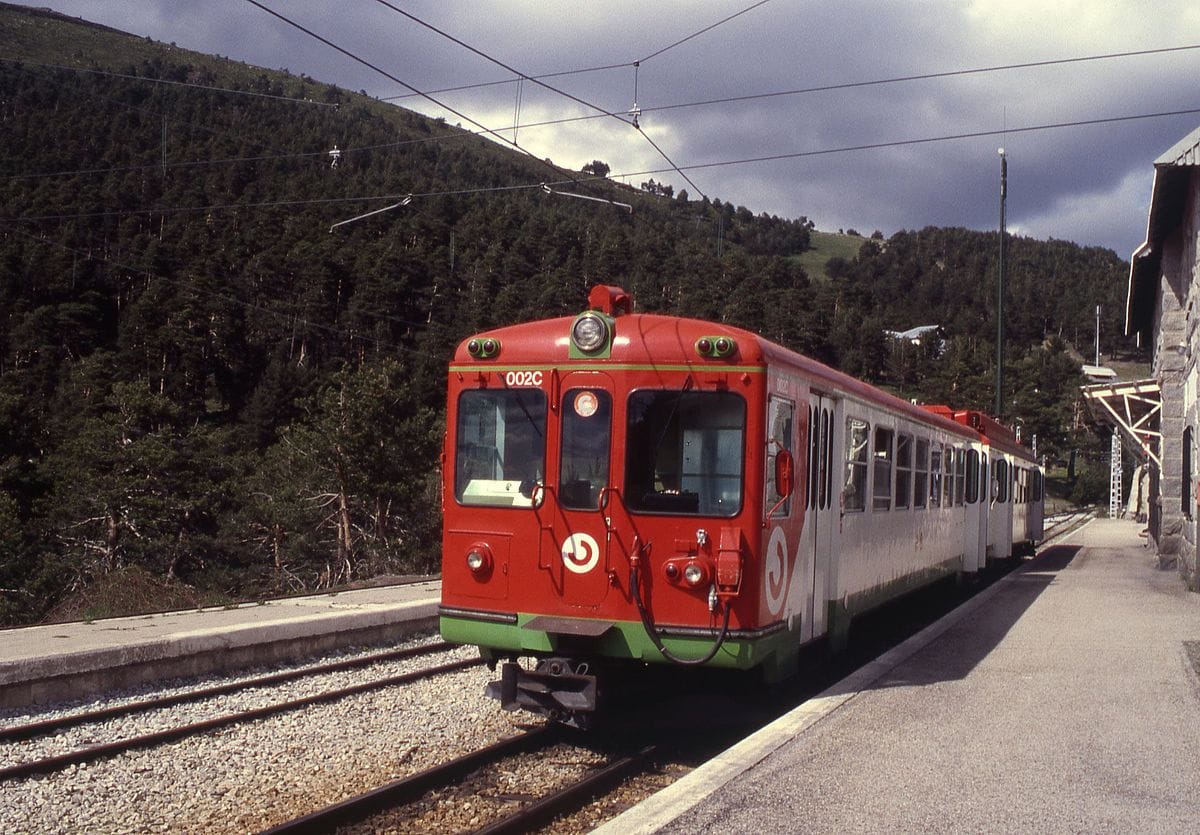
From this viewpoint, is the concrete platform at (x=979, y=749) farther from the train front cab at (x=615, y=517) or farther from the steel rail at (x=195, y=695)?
the steel rail at (x=195, y=695)

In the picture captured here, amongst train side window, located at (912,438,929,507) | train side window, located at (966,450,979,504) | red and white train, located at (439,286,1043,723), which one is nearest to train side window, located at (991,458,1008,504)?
train side window, located at (966,450,979,504)

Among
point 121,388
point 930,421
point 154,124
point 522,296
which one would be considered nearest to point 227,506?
point 121,388

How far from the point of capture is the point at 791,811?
537 cm

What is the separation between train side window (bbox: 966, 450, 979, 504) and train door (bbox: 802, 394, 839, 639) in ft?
27.3

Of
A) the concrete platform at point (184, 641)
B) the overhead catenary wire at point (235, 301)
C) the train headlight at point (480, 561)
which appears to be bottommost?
the concrete platform at point (184, 641)

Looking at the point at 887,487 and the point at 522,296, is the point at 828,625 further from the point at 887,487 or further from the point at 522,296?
the point at 522,296

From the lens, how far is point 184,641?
950 centimetres

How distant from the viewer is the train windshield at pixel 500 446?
304 inches

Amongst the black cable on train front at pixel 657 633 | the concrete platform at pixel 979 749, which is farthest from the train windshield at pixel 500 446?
the concrete platform at pixel 979 749

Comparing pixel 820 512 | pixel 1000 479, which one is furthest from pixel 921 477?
pixel 1000 479

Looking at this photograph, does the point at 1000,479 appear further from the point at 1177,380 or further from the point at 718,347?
the point at 718,347

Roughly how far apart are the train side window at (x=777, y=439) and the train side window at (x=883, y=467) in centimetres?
291

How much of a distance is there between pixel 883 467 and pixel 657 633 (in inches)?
181

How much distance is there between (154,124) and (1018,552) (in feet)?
337
